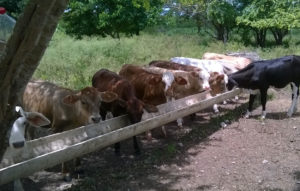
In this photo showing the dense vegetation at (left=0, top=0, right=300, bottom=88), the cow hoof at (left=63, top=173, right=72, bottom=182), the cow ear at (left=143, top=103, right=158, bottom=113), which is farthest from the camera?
the dense vegetation at (left=0, top=0, right=300, bottom=88)

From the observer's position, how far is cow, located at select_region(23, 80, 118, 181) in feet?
21.3

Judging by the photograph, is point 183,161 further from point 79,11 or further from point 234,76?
point 79,11

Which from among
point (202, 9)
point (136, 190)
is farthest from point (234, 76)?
point (202, 9)

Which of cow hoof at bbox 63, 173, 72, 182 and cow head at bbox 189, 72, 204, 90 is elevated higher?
cow head at bbox 189, 72, 204, 90

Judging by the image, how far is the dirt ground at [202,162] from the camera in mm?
5996

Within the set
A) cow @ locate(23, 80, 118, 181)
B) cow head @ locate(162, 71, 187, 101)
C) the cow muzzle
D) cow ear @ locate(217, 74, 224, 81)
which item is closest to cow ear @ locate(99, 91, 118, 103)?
cow @ locate(23, 80, 118, 181)

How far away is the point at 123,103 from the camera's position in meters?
7.46

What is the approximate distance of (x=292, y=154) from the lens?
7.41 metres

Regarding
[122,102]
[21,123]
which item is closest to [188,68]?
[122,102]

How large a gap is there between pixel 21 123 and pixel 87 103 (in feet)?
4.48

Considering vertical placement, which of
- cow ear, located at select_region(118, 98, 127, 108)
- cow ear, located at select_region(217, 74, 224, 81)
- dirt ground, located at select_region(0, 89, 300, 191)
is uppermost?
cow ear, located at select_region(217, 74, 224, 81)

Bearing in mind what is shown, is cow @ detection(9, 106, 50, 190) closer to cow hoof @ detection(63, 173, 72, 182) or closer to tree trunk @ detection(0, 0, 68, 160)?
cow hoof @ detection(63, 173, 72, 182)

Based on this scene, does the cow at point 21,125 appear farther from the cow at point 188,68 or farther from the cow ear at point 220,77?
the cow ear at point 220,77

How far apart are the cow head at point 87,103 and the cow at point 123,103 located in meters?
0.79
